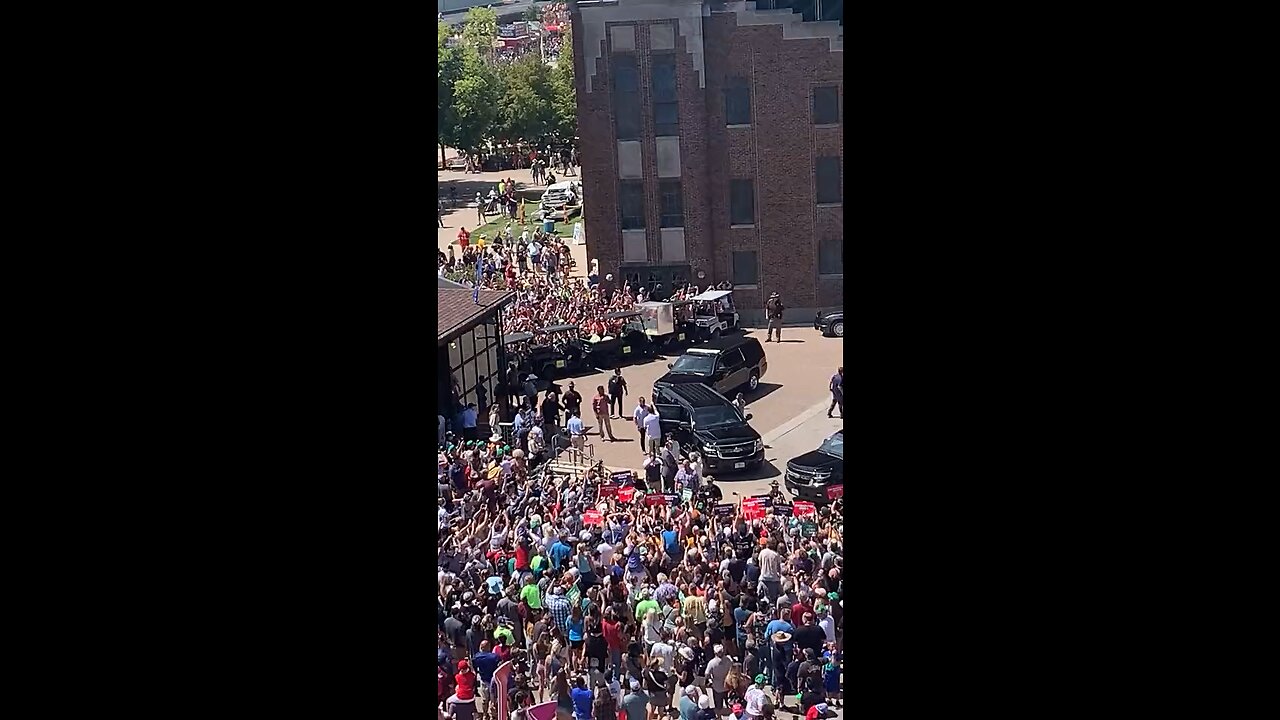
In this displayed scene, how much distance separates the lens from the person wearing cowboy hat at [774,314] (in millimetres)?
18000

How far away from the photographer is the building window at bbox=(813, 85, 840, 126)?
18.1 meters

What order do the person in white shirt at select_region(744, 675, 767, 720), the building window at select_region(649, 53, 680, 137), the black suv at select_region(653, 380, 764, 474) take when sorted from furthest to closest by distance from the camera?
the building window at select_region(649, 53, 680, 137), the black suv at select_region(653, 380, 764, 474), the person in white shirt at select_region(744, 675, 767, 720)

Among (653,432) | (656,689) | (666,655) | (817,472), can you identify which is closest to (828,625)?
(666,655)

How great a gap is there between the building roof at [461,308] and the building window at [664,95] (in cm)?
287

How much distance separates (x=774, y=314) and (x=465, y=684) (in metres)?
7.64

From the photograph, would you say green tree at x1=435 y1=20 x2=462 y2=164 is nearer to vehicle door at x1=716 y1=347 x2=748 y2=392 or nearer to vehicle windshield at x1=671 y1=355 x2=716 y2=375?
vehicle windshield at x1=671 y1=355 x2=716 y2=375

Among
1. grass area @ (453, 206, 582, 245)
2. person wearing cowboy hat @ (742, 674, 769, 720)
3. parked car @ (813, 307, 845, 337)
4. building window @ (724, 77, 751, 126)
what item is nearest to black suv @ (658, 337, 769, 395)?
parked car @ (813, 307, 845, 337)

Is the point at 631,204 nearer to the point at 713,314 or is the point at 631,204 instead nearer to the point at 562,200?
the point at 713,314

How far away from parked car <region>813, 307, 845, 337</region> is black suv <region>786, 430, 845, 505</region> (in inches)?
81.2

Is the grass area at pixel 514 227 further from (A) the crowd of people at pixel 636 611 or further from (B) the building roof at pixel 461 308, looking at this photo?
(A) the crowd of people at pixel 636 611

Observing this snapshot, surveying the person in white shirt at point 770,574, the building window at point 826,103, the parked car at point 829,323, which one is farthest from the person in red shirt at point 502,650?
the building window at point 826,103

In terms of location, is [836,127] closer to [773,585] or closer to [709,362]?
[709,362]

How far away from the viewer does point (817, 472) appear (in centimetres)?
1598
